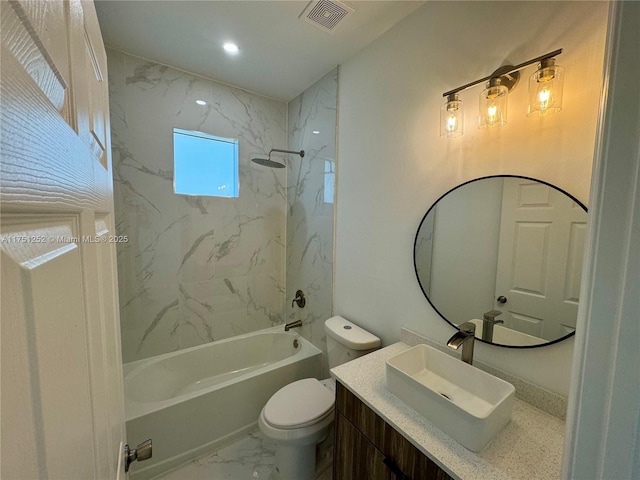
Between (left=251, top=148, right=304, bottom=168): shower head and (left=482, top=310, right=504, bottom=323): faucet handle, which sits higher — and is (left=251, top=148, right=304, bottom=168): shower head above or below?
above

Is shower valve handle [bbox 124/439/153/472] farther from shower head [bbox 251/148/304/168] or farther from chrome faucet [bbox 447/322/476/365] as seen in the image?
shower head [bbox 251/148/304/168]

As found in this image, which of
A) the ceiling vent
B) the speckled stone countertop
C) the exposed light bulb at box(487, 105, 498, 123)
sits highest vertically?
the ceiling vent

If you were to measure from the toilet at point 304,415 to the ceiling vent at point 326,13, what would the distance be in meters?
1.82

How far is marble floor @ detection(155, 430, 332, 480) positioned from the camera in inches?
60.6

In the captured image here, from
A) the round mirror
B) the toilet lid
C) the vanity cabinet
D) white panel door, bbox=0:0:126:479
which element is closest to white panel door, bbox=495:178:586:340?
the round mirror

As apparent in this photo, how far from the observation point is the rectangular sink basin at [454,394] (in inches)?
30.3

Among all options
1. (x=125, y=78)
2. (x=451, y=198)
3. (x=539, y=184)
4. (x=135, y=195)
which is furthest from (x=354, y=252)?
(x=125, y=78)

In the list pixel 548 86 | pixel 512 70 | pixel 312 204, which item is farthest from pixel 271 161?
pixel 548 86

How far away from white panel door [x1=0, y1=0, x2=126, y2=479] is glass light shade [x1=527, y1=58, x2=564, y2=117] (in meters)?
1.26

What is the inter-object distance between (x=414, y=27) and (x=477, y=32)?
1.24ft

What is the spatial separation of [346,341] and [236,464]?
1076 millimetres

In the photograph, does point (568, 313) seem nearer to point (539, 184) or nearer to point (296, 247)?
point (539, 184)

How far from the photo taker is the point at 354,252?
176cm

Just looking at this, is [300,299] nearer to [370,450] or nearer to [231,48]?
[370,450]
